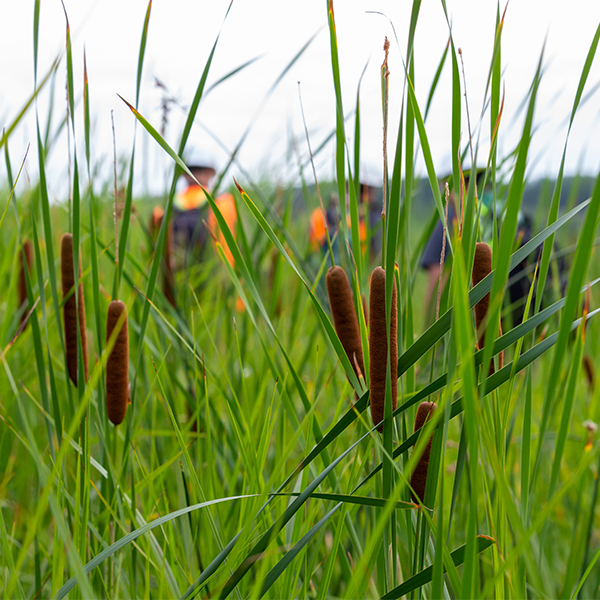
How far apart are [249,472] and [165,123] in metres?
0.68

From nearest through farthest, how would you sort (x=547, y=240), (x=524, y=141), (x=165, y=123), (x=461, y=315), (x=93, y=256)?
(x=461, y=315) < (x=524, y=141) < (x=547, y=240) < (x=93, y=256) < (x=165, y=123)

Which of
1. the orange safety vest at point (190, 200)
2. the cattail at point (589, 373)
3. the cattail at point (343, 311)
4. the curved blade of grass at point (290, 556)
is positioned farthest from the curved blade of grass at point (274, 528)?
the orange safety vest at point (190, 200)

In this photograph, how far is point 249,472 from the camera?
2.25 ft

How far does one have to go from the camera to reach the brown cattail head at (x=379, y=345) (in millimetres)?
479

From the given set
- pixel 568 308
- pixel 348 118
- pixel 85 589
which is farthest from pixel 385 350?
pixel 348 118

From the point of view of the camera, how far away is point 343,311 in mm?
557

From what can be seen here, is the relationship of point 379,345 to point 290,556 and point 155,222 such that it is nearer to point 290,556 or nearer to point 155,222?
point 290,556

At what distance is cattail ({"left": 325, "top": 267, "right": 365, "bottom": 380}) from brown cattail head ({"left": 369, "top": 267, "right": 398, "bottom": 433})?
0.06 meters

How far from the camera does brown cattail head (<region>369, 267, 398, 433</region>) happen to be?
0.48m

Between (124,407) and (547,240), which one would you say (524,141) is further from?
(124,407)

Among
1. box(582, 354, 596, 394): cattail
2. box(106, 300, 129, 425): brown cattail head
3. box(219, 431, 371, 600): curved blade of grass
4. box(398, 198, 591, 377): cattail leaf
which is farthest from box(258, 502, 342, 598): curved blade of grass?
box(582, 354, 596, 394): cattail

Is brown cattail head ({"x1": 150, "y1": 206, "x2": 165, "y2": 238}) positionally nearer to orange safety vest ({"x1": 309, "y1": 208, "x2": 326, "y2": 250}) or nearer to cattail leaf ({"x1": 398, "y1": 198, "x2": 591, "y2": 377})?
orange safety vest ({"x1": 309, "y1": 208, "x2": 326, "y2": 250})

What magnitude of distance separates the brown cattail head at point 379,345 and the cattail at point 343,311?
→ 0.06m

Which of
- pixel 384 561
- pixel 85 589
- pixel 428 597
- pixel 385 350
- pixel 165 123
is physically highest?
pixel 165 123
